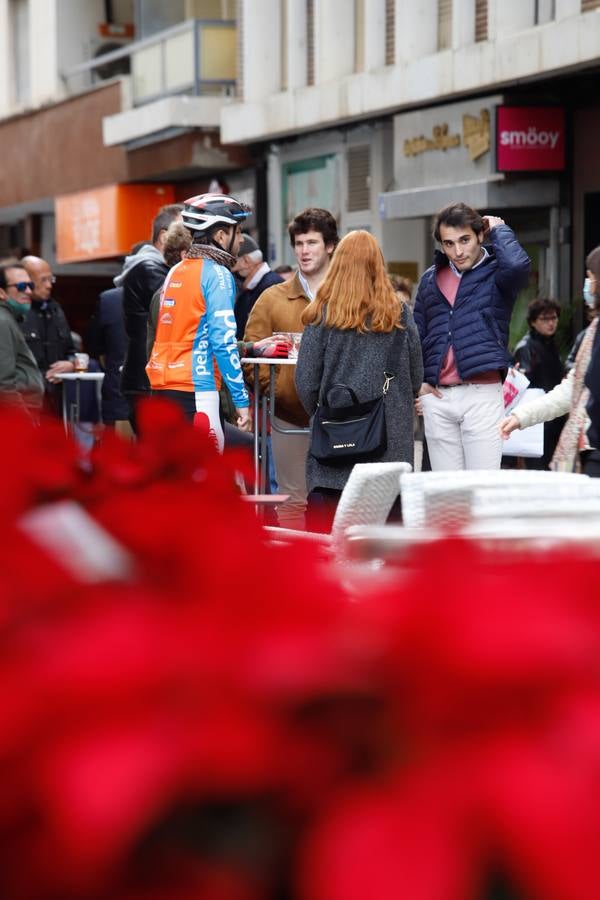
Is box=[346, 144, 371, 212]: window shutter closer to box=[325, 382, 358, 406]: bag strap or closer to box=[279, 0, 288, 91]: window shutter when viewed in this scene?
box=[279, 0, 288, 91]: window shutter

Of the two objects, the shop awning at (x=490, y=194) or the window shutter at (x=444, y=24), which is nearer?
the shop awning at (x=490, y=194)

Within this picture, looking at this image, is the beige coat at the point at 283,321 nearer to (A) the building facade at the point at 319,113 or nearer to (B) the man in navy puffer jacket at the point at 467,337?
(B) the man in navy puffer jacket at the point at 467,337

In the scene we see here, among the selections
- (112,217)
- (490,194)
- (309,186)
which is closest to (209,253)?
(490,194)

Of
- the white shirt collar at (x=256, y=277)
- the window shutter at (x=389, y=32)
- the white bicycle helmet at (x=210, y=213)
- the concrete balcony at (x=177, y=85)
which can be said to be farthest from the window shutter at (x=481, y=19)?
the white bicycle helmet at (x=210, y=213)

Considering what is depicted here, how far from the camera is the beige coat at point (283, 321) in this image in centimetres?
818

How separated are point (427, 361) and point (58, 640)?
6.66m

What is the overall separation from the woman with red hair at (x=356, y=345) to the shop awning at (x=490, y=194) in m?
9.72

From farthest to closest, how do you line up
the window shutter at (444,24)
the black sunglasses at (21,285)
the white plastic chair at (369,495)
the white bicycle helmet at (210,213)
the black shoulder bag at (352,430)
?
the window shutter at (444,24)
the black sunglasses at (21,285)
the white bicycle helmet at (210,213)
the black shoulder bag at (352,430)
the white plastic chair at (369,495)

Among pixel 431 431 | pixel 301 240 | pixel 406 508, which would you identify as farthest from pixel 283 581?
pixel 301 240

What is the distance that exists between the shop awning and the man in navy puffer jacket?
8.70m

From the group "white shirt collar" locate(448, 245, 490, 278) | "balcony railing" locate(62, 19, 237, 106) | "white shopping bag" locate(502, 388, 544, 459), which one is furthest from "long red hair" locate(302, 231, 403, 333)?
"balcony railing" locate(62, 19, 237, 106)

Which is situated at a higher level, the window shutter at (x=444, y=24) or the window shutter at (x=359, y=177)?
the window shutter at (x=444, y=24)

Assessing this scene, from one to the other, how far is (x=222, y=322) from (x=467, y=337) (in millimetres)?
1128

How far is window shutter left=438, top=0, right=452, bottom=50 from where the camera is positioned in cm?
1830
